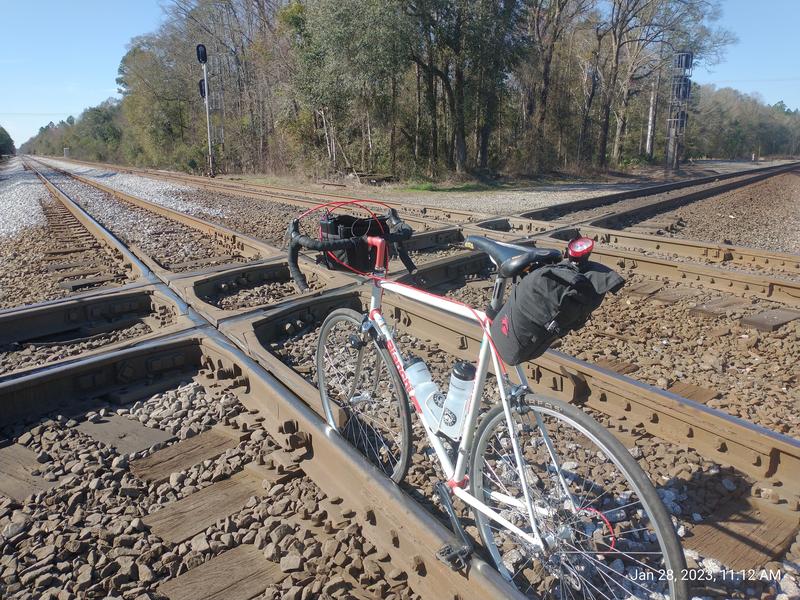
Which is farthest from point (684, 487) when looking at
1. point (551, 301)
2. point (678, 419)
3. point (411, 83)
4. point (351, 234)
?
point (411, 83)

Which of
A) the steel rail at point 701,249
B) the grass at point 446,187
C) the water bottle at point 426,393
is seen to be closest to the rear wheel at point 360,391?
the water bottle at point 426,393

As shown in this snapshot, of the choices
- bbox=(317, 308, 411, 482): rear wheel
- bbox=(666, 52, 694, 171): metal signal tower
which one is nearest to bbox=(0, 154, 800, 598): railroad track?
bbox=(317, 308, 411, 482): rear wheel

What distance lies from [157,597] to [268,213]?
10.8m

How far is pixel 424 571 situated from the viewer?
6.45ft

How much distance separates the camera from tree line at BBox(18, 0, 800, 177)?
70.2ft

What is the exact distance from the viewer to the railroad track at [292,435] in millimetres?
2090

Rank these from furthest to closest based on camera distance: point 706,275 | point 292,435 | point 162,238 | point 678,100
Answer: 1. point 678,100
2. point 162,238
3. point 706,275
4. point 292,435

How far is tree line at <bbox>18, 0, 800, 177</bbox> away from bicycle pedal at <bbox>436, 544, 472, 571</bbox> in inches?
814

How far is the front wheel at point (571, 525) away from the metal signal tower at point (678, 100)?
37093mm

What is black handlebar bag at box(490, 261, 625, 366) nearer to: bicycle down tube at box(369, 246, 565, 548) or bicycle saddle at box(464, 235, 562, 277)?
bicycle saddle at box(464, 235, 562, 277)

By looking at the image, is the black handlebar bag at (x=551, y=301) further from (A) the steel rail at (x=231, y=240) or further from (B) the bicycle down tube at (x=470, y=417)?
(A) the steel rail at (x=231, y=240)

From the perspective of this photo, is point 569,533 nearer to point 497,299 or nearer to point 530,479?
point 530,479

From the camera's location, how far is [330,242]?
246 cm

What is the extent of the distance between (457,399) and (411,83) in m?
25.2
